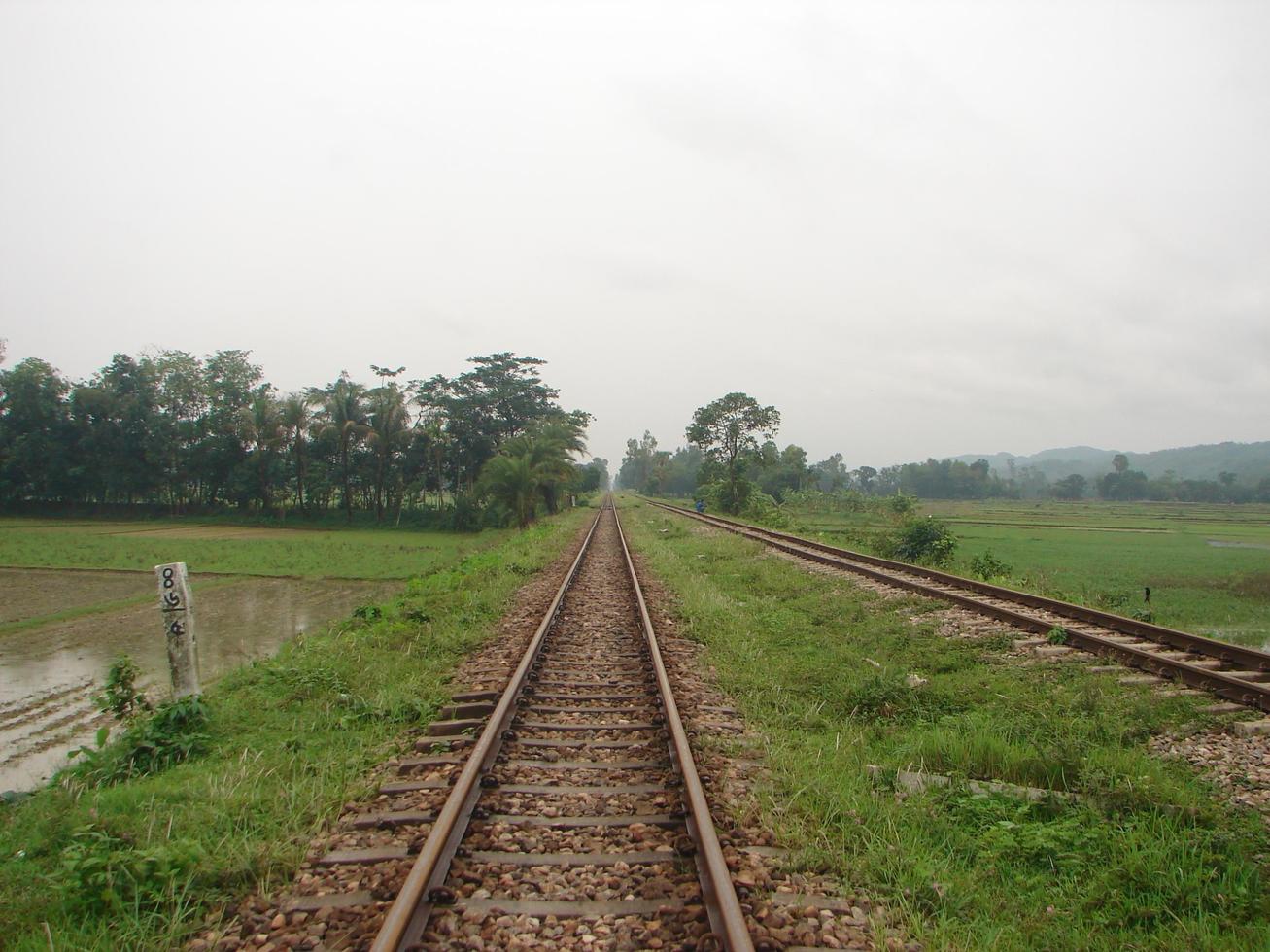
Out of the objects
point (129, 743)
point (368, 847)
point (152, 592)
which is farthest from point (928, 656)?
point (152, 592)

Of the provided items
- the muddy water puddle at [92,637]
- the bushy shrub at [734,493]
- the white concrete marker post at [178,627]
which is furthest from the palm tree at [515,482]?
the white concrete marker post at [178,627]

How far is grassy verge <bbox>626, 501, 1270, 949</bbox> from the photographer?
110 inches

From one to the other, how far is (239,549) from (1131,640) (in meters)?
29.8

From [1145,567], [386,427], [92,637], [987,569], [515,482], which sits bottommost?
[1145,567]

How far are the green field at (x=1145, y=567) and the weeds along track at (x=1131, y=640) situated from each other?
7.38 ft

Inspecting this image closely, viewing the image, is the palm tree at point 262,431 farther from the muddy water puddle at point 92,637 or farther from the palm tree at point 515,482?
the muddy water puddle at point 92,637

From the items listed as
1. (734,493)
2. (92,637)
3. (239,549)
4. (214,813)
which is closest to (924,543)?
(214,813)

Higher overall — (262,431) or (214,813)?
(262,431)

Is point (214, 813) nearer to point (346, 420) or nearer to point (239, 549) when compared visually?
point (239, 549)

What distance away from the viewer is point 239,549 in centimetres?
2767

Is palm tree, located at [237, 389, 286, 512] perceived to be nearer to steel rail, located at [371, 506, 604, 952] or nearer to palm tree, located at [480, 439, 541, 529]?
palm tree, located at [480, 439, 541, 529]

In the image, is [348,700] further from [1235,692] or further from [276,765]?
[1235,692]

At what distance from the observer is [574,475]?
35656 millimetres

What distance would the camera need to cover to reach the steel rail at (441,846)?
7.96 ft
